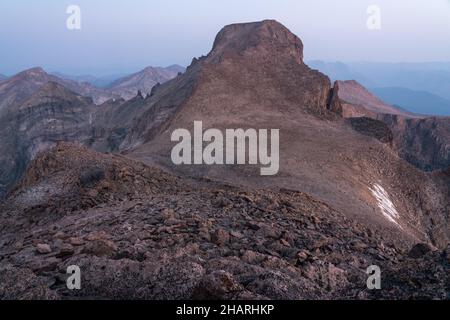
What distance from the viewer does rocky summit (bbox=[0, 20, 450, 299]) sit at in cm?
652

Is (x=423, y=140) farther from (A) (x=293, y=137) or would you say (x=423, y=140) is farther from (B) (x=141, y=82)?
(B) (x=141, y=82)

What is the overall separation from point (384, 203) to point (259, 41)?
22721 millimetres

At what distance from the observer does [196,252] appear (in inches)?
297

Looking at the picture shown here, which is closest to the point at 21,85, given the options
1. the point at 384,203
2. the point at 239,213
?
the point at 384,203

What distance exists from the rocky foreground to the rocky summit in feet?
0.09

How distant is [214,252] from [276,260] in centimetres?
96

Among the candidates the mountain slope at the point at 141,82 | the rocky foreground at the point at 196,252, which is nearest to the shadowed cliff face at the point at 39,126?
the rocky foreground at the point at 196,252

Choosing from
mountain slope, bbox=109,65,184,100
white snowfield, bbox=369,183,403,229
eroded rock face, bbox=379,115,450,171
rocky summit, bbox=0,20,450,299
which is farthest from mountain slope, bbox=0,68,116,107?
white snowfield, bbox=369,183,403,229

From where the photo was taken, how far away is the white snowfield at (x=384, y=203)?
20.1 metres

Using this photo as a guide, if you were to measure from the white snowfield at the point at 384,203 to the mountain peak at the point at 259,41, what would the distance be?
1799cm

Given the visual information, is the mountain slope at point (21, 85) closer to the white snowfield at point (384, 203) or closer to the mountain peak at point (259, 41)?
the mountain peak at point (259, 41)

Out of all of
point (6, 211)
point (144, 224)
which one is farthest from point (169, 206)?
point (6, 211)
